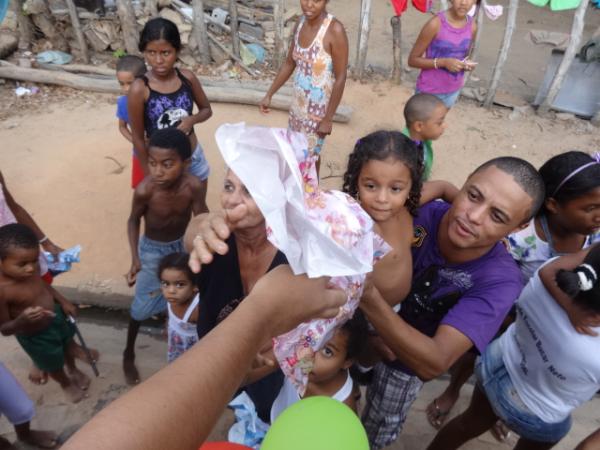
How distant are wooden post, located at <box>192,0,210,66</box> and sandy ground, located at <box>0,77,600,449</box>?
1.21m

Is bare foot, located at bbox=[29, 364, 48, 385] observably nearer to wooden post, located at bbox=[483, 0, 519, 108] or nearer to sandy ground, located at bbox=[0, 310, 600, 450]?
sandy ground, located at bbox=[0, 310, 600, 450]

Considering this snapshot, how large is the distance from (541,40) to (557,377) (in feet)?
19.5

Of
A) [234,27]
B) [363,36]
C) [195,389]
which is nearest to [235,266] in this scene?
[195,389]

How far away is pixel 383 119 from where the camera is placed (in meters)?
5.71

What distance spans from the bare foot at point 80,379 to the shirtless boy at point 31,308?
0.20 ft

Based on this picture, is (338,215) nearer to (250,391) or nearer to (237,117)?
(250,391)

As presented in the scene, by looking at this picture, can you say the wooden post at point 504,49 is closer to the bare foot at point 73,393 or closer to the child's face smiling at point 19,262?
the child's face smiling at point 19,262

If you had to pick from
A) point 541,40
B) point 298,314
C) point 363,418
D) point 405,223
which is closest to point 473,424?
point 363,418

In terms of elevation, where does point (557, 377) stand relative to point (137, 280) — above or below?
above

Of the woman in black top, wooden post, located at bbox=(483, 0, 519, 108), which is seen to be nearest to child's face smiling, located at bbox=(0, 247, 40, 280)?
the woman in black top

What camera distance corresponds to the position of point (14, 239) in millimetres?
2131

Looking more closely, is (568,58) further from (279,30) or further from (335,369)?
(335,369)

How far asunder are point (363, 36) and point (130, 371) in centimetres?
502

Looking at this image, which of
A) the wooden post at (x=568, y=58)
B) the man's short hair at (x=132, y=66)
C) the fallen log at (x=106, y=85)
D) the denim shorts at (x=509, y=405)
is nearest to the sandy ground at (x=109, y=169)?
the fallen log at (x=106, y=85)
